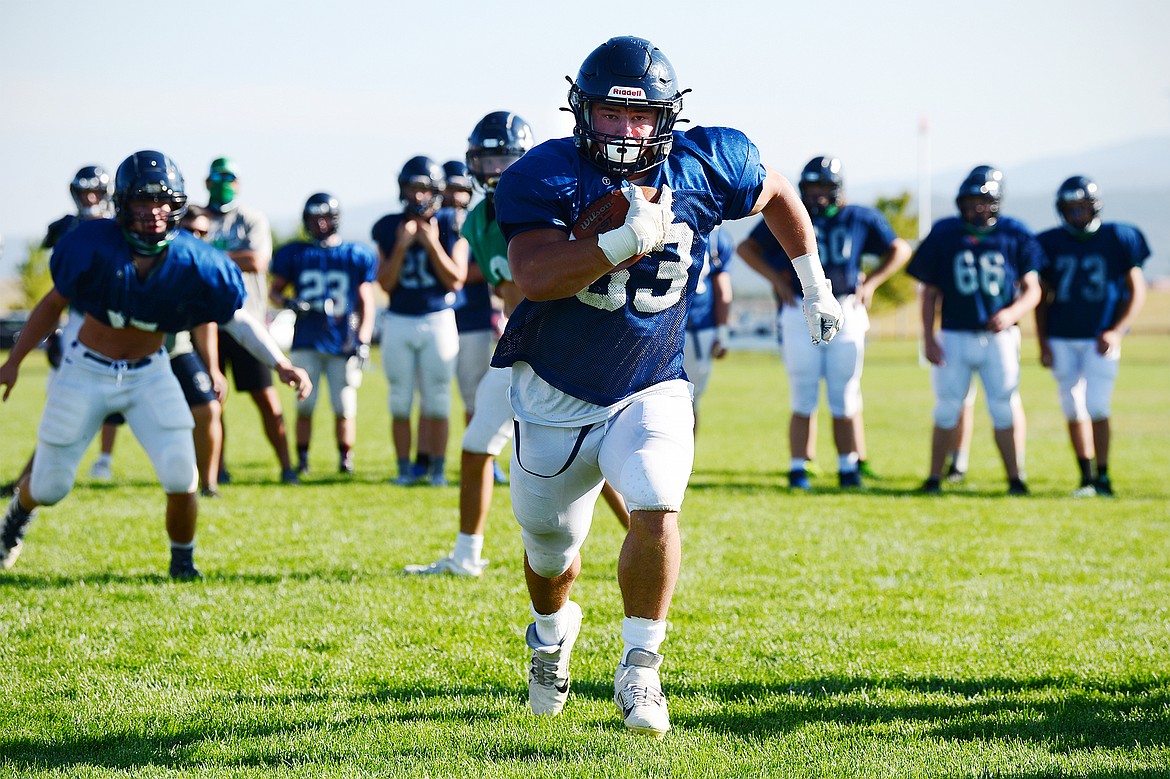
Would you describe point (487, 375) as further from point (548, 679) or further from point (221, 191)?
point (221, 191)

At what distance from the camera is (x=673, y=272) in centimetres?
328

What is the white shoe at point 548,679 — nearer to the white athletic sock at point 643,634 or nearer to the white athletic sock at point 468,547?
the white athletic sock at point 643,634

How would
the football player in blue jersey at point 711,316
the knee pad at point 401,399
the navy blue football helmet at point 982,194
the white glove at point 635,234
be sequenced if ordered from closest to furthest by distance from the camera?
1. the white glove at point 635,234
2. the navy blue football helmet at point 982,194
3. the football player in blue jersey at point 711,316
4. the knee pad at point 401,399

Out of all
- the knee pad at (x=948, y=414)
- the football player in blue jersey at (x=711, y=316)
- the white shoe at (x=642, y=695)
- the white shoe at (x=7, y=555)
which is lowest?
the white shoe at (x=7, y=555)

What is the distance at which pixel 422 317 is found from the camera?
26.9 ft

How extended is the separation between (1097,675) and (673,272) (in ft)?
6.48

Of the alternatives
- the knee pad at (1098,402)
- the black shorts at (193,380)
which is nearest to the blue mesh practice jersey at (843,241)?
the knee pad at (1098,402)

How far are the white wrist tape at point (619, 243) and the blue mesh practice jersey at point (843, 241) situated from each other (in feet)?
16.6

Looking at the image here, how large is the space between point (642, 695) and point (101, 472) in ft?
21.5

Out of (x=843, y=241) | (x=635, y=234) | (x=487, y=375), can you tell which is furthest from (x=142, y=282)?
(x=843, y=241)

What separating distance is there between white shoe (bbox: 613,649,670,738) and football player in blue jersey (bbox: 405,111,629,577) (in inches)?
68.8

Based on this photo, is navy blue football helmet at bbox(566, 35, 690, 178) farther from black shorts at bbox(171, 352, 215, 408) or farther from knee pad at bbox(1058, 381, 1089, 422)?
knee pad at bbox(1058, 381, 1089, 422)

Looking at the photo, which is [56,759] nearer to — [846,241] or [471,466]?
[471,466]

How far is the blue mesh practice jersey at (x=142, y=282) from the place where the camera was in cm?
471
